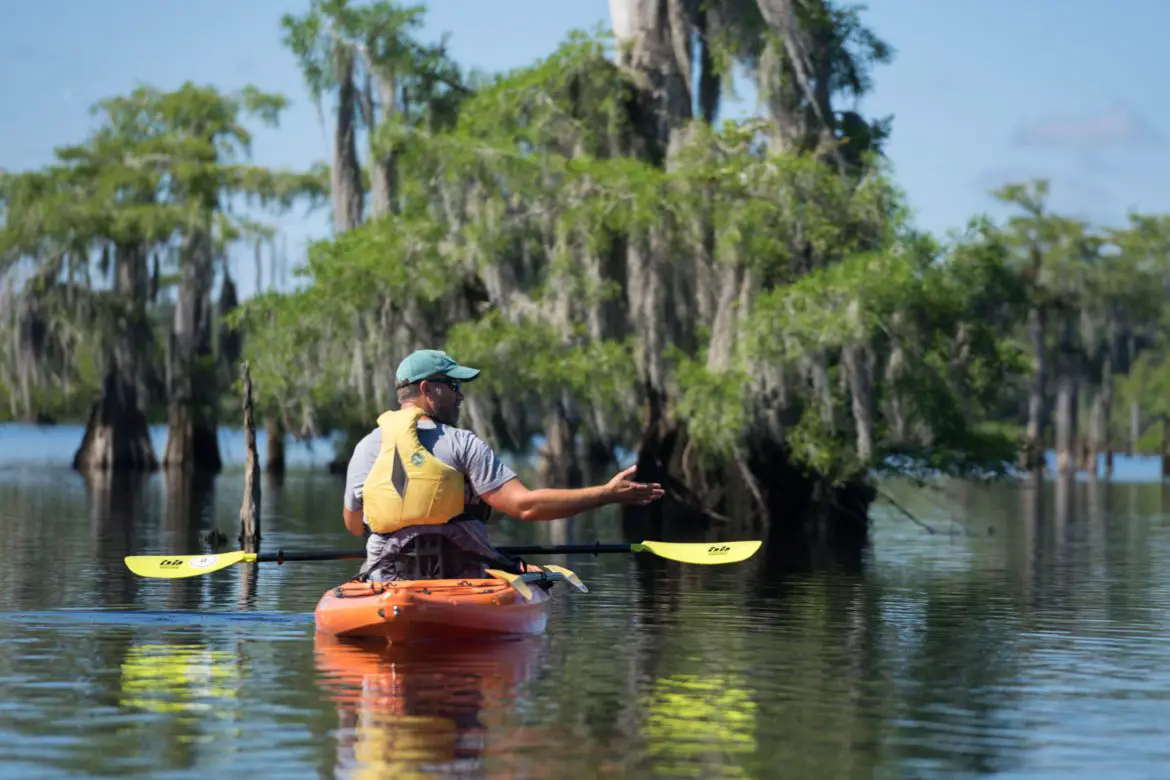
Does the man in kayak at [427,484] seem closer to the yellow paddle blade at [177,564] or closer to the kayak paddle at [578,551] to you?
the kayak paddle at [578,551]

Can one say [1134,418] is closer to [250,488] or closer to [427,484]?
[250,488]

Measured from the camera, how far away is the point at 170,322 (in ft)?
200

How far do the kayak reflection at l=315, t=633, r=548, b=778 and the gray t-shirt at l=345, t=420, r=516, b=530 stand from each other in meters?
1.18

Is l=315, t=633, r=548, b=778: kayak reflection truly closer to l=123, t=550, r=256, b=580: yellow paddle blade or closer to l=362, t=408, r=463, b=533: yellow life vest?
l=362, t=408, r=463, b=533: yellow life vest

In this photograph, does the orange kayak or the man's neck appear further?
the man's neck

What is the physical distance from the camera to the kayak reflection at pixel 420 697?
10789mm

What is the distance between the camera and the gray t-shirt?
48.7ft

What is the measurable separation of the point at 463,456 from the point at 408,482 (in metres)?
0.42

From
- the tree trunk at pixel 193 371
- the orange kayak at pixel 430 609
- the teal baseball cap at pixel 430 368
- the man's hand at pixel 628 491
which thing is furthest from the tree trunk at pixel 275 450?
the man's hand at pixel 628 491

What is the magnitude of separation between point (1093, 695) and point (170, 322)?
1945 inches

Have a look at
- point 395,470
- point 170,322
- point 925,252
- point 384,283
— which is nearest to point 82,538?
point 384,283

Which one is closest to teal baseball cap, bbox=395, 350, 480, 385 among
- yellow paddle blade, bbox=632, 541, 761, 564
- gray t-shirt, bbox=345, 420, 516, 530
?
gray t-shirt, bbox=345, 420, 516, 530

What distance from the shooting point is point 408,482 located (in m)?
15.0

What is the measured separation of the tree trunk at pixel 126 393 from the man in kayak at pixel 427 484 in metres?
45.1
